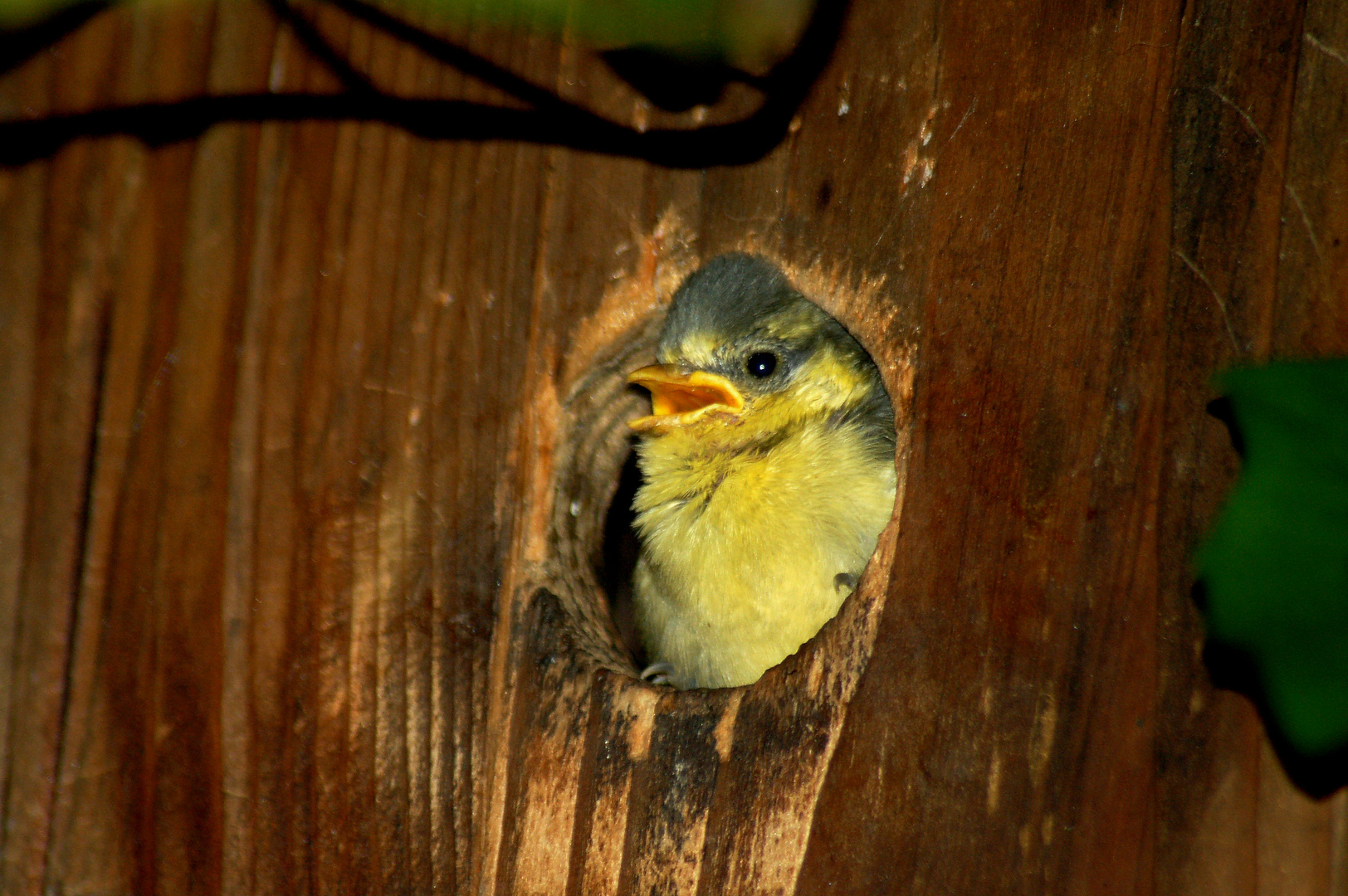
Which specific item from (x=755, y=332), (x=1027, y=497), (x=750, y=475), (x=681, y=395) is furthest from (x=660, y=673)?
(x=1027, y=497)

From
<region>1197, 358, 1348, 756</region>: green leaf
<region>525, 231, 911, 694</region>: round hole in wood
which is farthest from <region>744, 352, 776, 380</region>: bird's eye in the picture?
<region>1197, 358, 1348, 756</region>: green leaf

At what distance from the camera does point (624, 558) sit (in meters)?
2.97

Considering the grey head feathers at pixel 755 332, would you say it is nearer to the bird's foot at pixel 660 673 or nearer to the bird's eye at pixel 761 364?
the bird's eye at pixel 761 364

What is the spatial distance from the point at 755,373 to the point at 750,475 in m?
0.26

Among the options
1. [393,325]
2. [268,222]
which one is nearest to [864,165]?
[393,325]

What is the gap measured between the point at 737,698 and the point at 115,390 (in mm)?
957

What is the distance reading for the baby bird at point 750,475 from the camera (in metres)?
2.15

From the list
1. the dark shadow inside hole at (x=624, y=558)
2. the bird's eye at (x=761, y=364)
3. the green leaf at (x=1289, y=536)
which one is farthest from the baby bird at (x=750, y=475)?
the green leaf at (x=1289, y=536)

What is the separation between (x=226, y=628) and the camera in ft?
4.71

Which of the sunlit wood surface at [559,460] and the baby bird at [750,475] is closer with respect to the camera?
the sunlit wood surface at [559,460]

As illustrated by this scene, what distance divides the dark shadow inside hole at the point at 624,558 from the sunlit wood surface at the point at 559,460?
0.99 metres

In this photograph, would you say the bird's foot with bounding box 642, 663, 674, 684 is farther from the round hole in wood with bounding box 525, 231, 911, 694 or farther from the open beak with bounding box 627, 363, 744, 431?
the open beak with bounding box 627, 363, 744, 431

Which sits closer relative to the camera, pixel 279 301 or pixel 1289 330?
pixel 1289 330

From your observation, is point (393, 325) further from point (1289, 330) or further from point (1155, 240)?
point (1289, 330)
